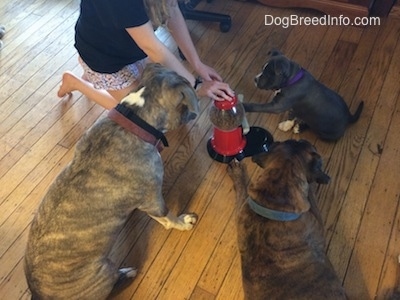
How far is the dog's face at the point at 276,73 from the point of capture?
6.31 feet

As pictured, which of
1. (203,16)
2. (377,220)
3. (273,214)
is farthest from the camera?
(203,16)

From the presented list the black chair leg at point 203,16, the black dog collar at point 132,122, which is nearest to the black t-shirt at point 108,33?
the black dog collar at point 132,122

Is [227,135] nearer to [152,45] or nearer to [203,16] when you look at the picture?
[152,45]

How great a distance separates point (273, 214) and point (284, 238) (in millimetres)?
105

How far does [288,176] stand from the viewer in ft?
4.63

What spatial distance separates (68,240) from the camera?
1.39 meters

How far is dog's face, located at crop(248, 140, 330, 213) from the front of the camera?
1.39 m

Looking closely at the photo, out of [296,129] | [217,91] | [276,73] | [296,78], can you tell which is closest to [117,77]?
[217,91]

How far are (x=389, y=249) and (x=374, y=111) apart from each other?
85 cm

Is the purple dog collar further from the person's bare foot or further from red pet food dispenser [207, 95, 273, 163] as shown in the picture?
the person's bare foot

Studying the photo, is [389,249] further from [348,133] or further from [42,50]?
[42,50]

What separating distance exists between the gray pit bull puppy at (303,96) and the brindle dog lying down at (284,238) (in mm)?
562

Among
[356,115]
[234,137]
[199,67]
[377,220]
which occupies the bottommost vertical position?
[377,220]

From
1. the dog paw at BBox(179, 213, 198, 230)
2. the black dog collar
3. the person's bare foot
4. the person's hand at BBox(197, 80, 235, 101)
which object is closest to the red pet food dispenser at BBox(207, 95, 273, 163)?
the person's hand at BBox(197, 80, 235, 101)
